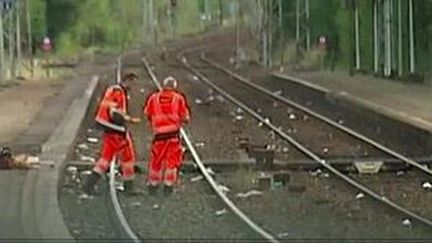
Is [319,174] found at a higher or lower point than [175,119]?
lower

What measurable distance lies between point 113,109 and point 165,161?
1.02 m

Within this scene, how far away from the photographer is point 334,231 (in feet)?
47.8

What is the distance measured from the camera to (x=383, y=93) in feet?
128

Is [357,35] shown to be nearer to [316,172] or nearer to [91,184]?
[316,172]

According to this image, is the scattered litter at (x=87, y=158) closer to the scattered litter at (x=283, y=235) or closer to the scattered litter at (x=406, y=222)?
the scattered litter at (x=406, y=222)

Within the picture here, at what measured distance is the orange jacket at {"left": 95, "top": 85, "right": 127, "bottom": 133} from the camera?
17531 mm

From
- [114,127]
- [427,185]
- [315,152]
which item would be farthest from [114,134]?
[315,152]

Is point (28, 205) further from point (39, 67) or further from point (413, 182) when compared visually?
point (39, 67)

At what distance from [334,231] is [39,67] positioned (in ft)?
184

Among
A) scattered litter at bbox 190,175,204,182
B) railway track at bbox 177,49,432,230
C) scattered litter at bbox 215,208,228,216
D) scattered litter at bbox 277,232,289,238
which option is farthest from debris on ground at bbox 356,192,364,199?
scattered litter at bbox 277,232,289,238

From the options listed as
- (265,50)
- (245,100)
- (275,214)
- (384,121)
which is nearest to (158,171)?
(275,214)

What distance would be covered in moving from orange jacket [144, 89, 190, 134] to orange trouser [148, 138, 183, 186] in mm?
191

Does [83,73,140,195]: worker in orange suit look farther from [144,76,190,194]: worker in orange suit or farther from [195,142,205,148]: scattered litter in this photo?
[195,142,205,148]: scattered litter

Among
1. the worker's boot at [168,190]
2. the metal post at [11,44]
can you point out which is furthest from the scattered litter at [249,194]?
the metal post at [11,44]
